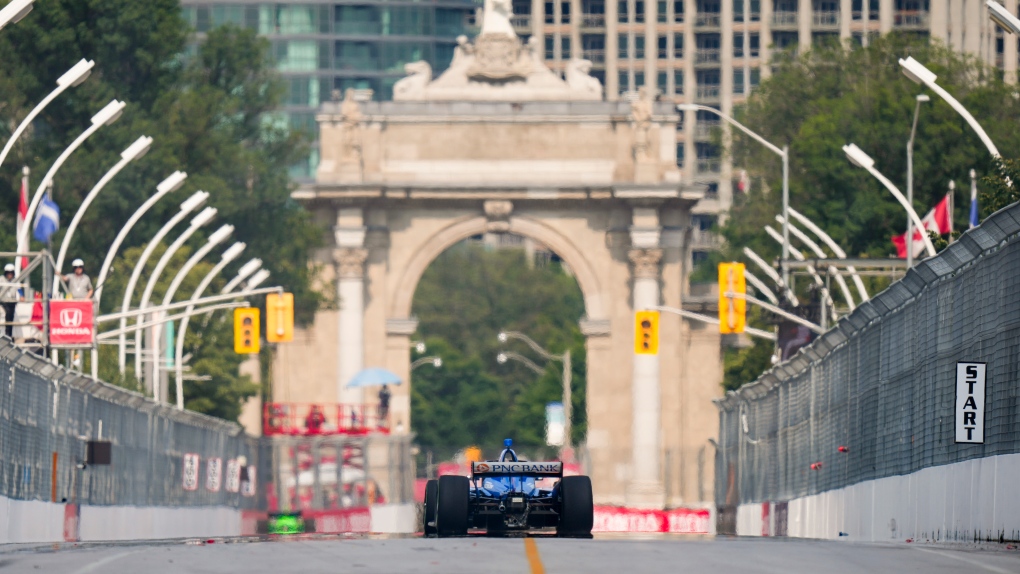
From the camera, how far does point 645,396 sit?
321 ft

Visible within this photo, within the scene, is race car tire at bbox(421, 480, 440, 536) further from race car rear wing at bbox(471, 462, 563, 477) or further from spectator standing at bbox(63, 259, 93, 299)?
spectator standing at bbox(63, 259, 93, 299)

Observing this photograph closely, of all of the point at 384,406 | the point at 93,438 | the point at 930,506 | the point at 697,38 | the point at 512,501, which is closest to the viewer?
the point at 930,506

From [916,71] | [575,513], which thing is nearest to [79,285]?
[916,71]

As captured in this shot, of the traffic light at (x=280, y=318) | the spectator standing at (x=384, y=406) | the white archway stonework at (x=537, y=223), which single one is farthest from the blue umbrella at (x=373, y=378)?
the traffic light at (x=280, y=318)

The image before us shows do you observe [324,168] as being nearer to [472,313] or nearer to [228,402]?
[228,402]

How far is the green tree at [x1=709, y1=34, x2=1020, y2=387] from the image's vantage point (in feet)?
303

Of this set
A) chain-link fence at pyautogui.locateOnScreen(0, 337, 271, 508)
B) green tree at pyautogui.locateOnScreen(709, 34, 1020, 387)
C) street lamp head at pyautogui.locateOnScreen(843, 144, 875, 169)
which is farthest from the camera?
green tree at pyautogui.locateOnScreen(709, 34, 1020, 387)

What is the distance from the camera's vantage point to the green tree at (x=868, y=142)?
9244 centimetres

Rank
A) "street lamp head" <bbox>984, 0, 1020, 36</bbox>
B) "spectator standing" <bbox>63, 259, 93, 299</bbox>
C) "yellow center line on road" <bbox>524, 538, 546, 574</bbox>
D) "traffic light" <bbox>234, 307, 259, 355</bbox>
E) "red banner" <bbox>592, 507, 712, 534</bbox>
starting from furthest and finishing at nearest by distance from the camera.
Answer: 1. "red banner" <bbox>592, 507, 712, 534</bbox>
2. "traffic light" <bbox>234, 307, 259, 355</bbox>
3. "spectator standing" <bbox>63, 259, 93, 299</bbox>
4. "street lamp head" <bbox>984, 0, 1020, 36</bbox>
5. "yellow center line on road" <bbox>524, 538, 546, 574</bbox>

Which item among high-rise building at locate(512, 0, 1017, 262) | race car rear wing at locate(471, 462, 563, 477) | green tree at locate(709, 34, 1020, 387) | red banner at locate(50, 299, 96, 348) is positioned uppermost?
high-rise building at locate(512, 0, 1017, 262)

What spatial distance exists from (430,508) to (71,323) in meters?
20.9

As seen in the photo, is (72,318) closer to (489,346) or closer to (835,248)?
(835,248)

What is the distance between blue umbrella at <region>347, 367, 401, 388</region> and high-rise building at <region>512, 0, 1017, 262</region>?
86136mm

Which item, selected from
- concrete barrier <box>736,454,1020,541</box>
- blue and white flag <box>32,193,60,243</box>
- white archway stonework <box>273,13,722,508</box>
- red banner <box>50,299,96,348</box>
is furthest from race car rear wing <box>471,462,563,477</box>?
white archway stonework <box>273,13,722,508</box>
